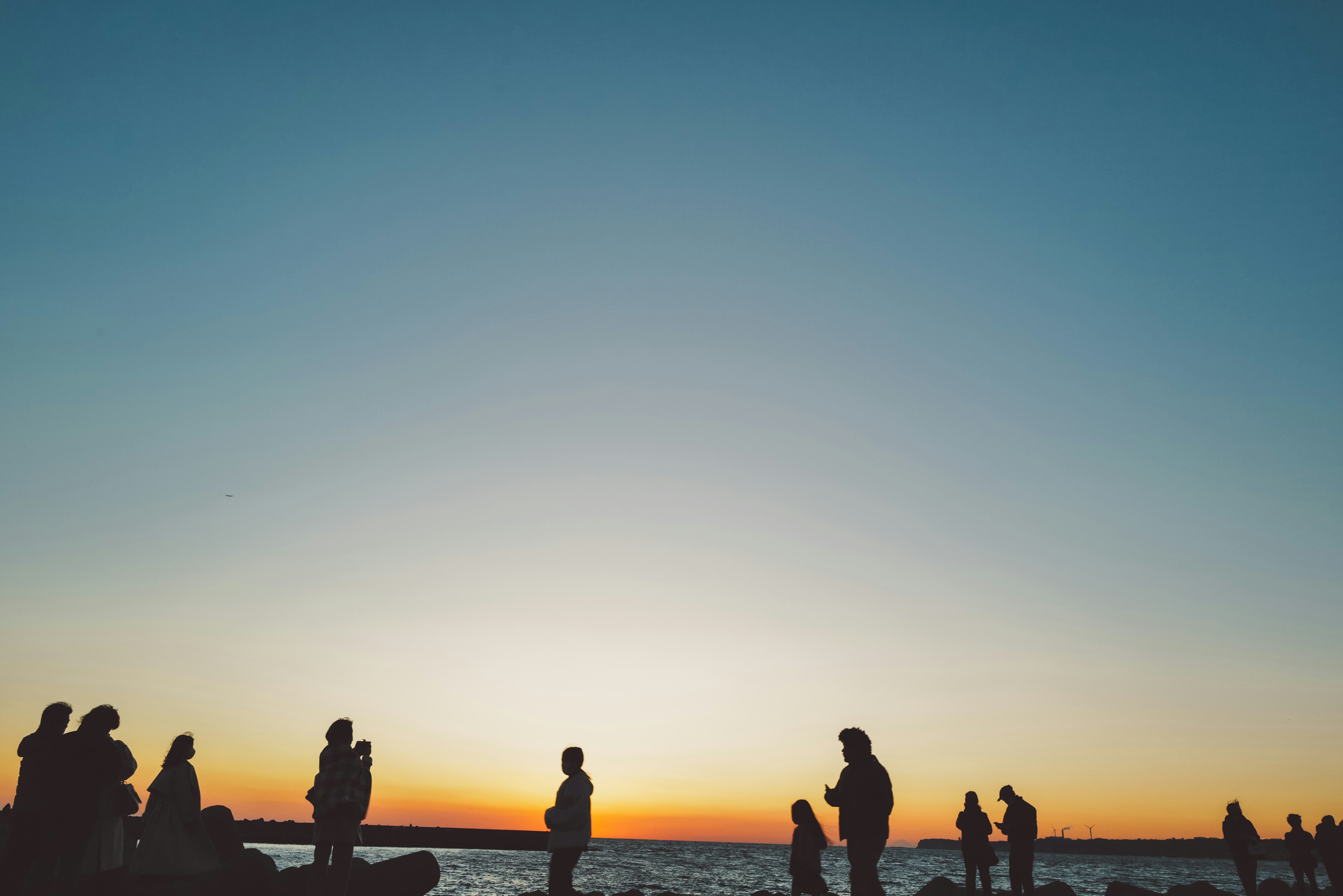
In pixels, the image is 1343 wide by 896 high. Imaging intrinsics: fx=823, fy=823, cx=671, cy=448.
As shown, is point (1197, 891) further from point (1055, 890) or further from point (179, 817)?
point (179, 817)

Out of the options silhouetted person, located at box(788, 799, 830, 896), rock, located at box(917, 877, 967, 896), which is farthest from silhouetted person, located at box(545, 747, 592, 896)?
rock, located at box(917, 877, 967, 896)

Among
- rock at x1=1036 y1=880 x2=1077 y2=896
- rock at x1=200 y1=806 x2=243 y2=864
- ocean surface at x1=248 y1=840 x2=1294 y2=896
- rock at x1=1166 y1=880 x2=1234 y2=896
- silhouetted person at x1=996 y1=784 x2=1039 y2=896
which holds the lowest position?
ocean surface at x1=248 y1=840 x2=1294 y2=896

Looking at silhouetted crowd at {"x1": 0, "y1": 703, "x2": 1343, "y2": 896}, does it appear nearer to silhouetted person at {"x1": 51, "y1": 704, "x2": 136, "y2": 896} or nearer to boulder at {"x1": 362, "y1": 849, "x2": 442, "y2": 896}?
silhouetted person at {"x1": 51, "y1": 704, "x2": 136, "y2": 896}

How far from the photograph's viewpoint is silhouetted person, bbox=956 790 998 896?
1414cm

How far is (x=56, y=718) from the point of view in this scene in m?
7.52

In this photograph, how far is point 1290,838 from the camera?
625 inches

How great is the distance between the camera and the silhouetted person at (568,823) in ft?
24.1

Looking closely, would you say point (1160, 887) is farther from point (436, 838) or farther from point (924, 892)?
point (436, 838)

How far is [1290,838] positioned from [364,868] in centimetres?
1705

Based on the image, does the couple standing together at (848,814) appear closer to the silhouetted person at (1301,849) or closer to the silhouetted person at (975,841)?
the silhouetted person at (975,841)

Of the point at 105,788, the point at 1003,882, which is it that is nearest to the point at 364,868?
the point at 105,788

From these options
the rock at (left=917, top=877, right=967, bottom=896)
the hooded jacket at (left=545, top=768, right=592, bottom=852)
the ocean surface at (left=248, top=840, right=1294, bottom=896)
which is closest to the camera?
the hooded jacket at (left=545, top=768, right=592, bottom=852)

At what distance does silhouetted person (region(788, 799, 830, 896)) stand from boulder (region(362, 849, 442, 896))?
573cm

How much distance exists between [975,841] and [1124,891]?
13.8ft
